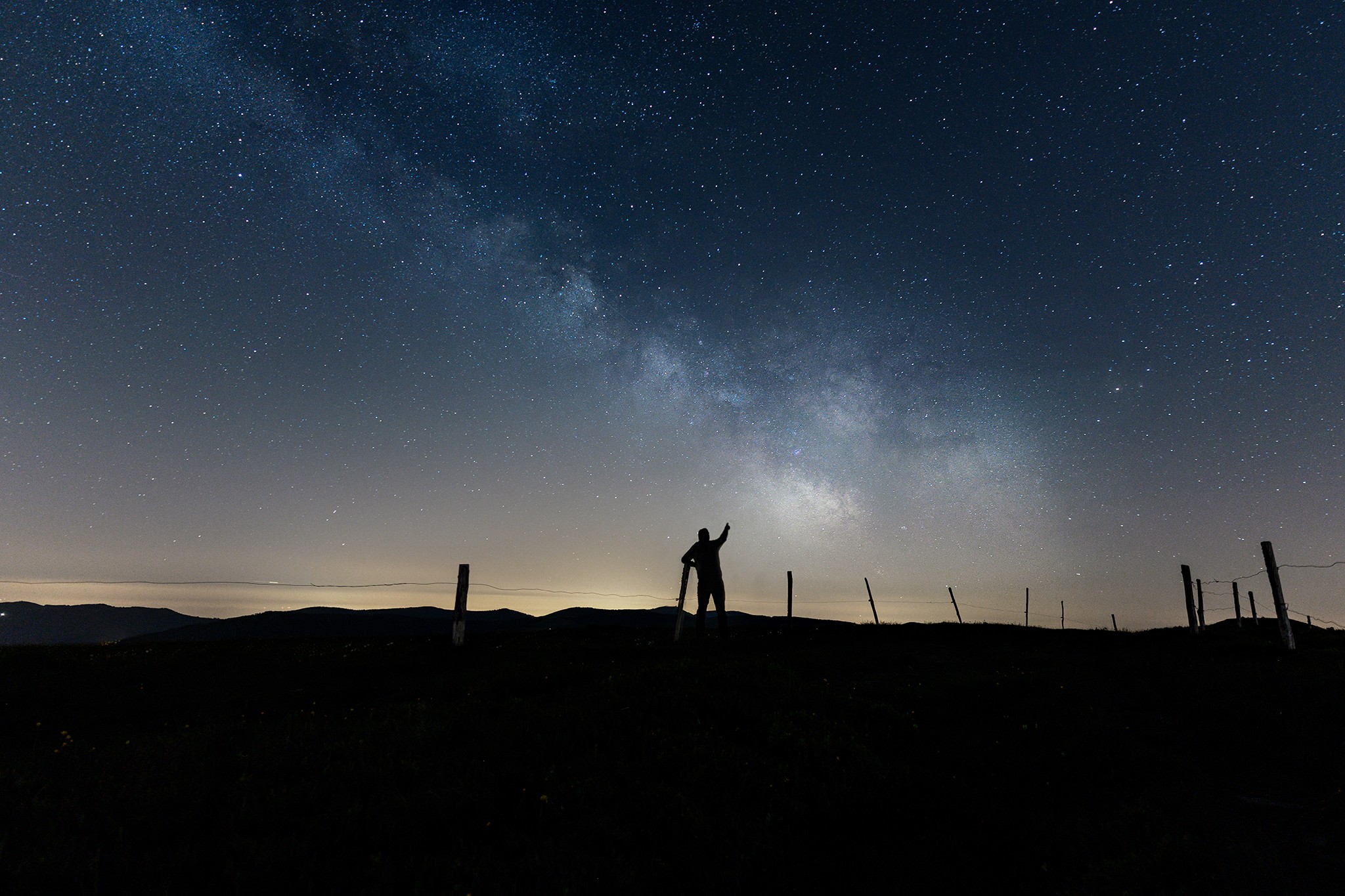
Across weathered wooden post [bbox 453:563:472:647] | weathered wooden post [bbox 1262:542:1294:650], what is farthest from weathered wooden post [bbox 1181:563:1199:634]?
weathered wooden post [bbox 453:563:472:647]

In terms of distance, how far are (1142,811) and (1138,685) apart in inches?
319

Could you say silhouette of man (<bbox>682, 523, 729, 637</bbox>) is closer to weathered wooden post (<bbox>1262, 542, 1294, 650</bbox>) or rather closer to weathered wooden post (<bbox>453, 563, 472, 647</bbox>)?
weathered wooden post (<bbox>453, 563, 472, 647</bbox>)

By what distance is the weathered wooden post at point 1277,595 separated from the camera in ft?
53.6

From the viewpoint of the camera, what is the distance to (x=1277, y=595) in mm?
16891

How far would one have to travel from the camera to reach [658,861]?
18.9 feet

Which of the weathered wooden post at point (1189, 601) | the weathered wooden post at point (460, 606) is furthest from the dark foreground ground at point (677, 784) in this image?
the weathered wooden post at point (1189, 601)

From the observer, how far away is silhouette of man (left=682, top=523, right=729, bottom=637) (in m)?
19.3

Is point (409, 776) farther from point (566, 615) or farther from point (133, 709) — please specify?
point (566, 615)

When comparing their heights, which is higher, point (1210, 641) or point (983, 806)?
point (1210, 641)

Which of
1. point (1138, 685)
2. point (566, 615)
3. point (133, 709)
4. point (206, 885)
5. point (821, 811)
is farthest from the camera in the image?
point (566, 615)

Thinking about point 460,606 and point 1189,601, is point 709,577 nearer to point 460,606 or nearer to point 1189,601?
point 460,606

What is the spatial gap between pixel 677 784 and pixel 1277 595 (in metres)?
19.0

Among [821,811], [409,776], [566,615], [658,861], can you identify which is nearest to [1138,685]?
[821,811]

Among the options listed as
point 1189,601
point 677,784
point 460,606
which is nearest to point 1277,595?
point 1189,601
